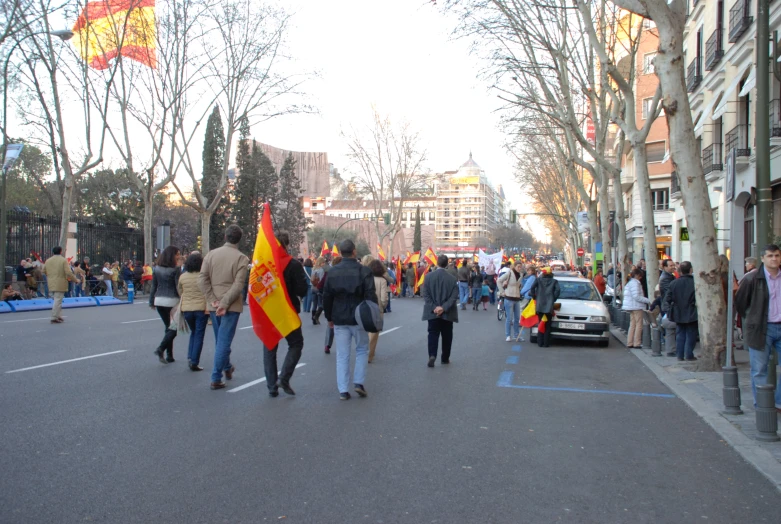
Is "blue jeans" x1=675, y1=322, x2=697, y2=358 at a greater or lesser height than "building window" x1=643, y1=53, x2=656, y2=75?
lesser

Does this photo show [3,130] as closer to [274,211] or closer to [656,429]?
[656,429]

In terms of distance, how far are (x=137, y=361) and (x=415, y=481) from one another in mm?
6513

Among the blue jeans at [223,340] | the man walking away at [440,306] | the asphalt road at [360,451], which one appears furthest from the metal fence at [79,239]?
the blue jeans at [223,340]

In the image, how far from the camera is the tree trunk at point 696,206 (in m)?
10.4

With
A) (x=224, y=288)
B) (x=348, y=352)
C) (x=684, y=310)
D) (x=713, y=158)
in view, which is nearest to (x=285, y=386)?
(x=348, y=352)

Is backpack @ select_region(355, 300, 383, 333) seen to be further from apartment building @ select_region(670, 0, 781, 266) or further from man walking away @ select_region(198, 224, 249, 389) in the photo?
apartment building @ select_region(670, 0, 781, 266)

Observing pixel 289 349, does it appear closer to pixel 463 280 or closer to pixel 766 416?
pixel 766 416

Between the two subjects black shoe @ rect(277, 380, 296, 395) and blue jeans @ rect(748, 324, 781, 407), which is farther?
black shoe @ rect(277, 380, 296, 395)

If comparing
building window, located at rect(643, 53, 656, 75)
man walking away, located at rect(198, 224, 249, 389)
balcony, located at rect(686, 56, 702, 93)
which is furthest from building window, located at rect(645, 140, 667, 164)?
man walking away, located at rect(198, 224, 249, 389)

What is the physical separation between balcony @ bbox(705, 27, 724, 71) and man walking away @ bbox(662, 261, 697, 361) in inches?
424

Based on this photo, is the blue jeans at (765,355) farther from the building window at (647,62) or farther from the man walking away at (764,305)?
the building window at (647,62)

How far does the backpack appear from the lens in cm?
767

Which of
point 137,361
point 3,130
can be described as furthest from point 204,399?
point 3,130

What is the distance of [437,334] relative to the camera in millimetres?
10891
